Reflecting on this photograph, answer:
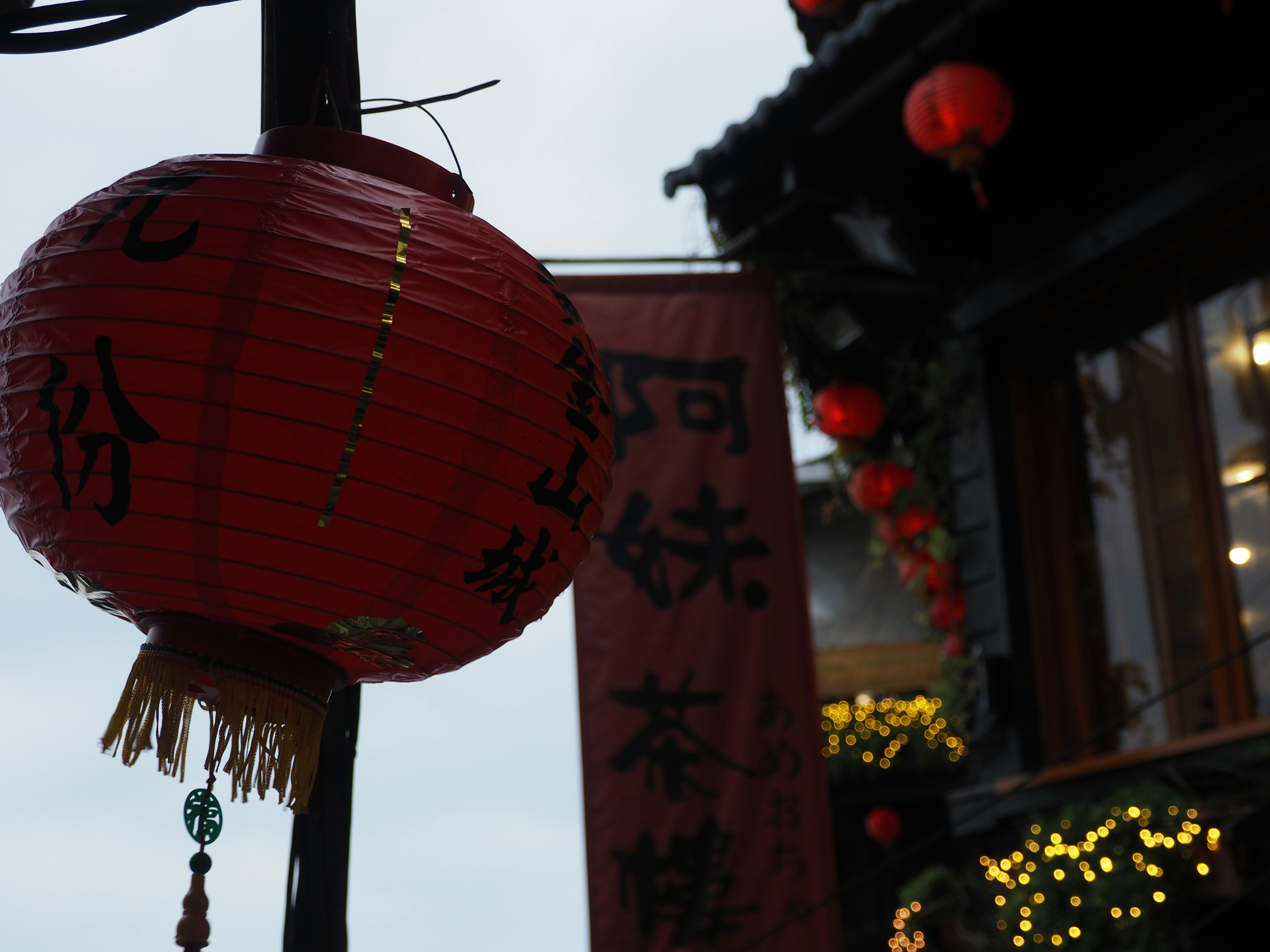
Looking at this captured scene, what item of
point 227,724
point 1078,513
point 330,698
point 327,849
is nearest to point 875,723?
point 1078,513

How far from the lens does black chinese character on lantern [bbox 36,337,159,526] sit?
6.18 feet

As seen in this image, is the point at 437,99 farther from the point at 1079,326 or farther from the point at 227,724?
the point at 1079,326

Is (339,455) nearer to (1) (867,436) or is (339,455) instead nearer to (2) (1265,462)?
(2) (1265,462)

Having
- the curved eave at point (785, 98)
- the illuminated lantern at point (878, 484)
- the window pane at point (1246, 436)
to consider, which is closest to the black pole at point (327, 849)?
the window pane at point (1246, 436)

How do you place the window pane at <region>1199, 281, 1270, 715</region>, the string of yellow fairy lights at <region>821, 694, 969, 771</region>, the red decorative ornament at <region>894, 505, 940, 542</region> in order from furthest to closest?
1. the string of yellow fairy lights at <region>821, 694, 969, 771</region>
2. the red decorative ornament at <region>894, 505, 940, 542</region>
3. the window pane at <region>1199, 281, 1270, 715</region>

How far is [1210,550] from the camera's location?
578cm

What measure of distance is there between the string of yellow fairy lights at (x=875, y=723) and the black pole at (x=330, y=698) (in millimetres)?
7862

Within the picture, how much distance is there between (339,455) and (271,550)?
7.5 inches

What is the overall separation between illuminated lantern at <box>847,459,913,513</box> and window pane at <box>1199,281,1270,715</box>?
2.38m

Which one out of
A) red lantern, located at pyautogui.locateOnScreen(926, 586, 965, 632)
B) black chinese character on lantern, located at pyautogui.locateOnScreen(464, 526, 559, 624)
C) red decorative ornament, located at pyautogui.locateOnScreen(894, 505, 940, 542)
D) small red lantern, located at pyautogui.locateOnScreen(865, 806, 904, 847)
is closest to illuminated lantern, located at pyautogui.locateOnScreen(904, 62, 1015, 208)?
red decorative ornament, located at pyautogui.locateOnScreen(894, 505, 940, 542)

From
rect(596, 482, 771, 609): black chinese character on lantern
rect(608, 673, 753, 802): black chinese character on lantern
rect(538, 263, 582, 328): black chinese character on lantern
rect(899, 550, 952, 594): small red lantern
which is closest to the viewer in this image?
rect(538, 263, 582, 328): black chinese character on lantern

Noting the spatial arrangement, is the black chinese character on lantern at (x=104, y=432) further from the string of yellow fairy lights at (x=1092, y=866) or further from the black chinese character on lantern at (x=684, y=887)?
the string of yellow fairy lights at (x=1092, y=866)

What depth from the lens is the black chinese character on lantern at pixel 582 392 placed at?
87.3 inches

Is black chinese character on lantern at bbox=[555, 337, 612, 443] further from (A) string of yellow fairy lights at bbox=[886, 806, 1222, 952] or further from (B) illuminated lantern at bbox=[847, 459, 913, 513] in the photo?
(B) illuminated lantern at bbox=[847, 459, 913, 513]
